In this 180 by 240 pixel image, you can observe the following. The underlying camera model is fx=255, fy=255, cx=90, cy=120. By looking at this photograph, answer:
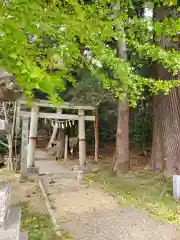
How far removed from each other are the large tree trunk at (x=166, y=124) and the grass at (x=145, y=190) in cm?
56

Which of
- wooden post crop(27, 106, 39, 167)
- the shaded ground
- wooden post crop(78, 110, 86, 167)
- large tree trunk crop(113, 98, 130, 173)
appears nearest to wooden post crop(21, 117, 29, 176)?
wooden post crop(27, 106, 39, 167)

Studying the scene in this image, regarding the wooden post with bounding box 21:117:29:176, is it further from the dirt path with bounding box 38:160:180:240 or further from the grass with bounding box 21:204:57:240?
the grass with bounding box 21:204:57:240

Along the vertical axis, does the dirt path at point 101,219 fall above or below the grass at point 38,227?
below

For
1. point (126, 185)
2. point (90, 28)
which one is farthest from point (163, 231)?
point (90, 28)

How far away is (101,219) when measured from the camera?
16.8 feet

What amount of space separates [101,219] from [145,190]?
2475 mm

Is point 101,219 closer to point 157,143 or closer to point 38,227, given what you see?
point 38,227

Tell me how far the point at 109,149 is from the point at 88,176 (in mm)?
6724

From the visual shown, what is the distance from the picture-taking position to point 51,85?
126 cm

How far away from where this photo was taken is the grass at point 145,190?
5.52 meters

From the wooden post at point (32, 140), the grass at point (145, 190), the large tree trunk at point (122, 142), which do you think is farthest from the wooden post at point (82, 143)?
the wooden post at point (32, 140)

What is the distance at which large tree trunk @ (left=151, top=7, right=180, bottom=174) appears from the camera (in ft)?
27.5

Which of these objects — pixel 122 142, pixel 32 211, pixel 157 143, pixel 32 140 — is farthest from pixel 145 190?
pixel 32 140

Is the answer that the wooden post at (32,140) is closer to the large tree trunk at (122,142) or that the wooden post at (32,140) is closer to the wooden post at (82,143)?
the wooden post at (82,143)
